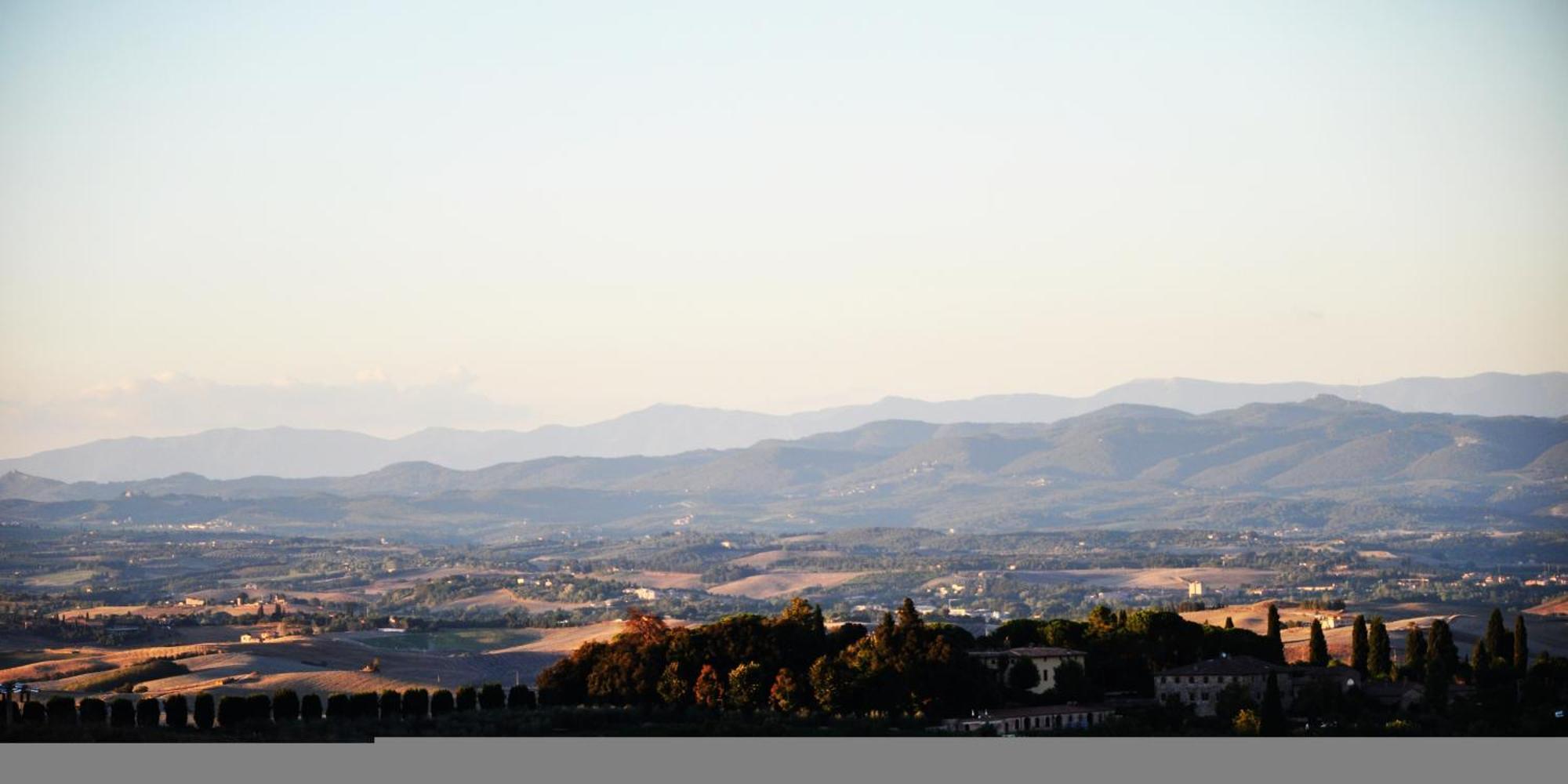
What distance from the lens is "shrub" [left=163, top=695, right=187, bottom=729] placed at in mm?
82181

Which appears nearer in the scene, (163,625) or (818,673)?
(818,673)

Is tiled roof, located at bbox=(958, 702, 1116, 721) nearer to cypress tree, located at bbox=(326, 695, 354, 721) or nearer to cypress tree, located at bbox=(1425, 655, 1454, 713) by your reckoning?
cypress tree, located at bbox=(1425, 655, 1454, 713)

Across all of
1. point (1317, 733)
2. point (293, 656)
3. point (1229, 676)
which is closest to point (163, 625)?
point (293, 656)

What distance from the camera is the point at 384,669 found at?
127 m

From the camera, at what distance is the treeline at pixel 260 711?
81.3m

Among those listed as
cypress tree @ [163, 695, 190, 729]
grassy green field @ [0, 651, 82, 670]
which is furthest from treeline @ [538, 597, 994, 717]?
grassy green field @ [0, 651, 82, 670]

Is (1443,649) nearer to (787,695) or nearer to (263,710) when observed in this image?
(787,695)

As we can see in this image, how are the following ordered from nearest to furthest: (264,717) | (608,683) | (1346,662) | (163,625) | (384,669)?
(264,717) < (608,683) < (1346,662) < (384,669) < (163,625)

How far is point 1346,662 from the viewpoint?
11000 centimetres

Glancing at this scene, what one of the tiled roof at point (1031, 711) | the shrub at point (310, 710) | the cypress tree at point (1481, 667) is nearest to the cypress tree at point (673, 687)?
the tiled roof at point (1031, 711)

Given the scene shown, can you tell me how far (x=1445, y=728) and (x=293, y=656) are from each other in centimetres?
7212

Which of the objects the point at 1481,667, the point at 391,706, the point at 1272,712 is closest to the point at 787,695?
the point at 391,706

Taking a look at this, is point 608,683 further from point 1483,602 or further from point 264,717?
point 1483,602

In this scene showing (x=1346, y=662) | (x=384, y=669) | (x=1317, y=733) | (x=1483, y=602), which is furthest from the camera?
(x=1483, y=602)
